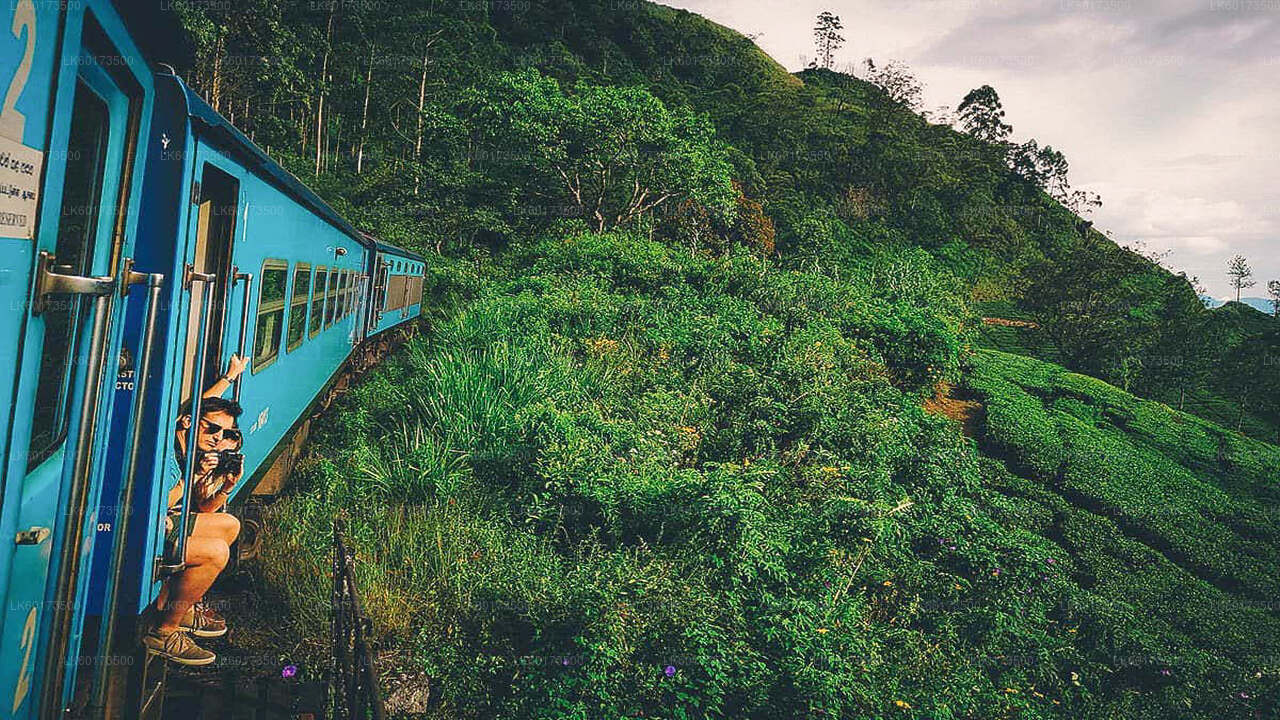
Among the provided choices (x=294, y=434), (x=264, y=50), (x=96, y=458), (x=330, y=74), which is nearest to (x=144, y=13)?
(x=96, y=458)

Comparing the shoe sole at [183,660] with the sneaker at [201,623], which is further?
the sneaker at [201,623]

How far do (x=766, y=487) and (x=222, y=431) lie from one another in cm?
456

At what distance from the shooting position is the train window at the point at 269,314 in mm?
4750

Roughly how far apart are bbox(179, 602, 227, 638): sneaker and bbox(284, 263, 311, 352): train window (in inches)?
104

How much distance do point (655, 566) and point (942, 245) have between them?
102 feet


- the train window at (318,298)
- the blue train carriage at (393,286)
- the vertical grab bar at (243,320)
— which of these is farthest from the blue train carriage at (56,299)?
the blue train carriage at (393,286)

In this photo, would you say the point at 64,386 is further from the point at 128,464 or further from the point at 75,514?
the point at 128,464

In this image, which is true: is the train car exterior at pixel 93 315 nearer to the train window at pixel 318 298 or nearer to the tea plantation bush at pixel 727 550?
the tea plantation bush at pixel 727 550

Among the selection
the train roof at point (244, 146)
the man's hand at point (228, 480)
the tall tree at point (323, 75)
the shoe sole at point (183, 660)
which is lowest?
the shoe sole at point (183, 660)

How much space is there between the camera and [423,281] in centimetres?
2034

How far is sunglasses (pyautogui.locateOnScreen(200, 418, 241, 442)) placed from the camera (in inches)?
136

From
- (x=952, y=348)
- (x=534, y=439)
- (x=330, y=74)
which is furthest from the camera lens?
(x=330, y=74)

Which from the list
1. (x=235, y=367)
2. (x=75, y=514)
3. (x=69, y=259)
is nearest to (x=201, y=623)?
(x=235, y=367)

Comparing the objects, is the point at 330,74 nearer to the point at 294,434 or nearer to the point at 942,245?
the point at 942,245
